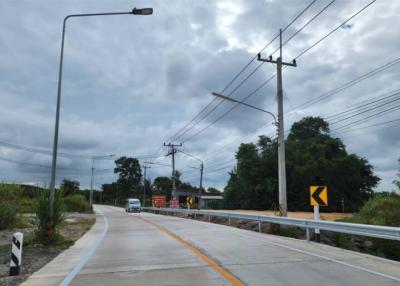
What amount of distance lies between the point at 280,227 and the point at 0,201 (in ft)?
50.2

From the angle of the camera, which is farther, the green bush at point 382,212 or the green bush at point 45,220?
the green bush at point 382,212

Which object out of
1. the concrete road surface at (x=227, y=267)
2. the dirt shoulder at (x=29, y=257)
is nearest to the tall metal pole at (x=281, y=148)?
the concrete road surface at (x=227, y=267)

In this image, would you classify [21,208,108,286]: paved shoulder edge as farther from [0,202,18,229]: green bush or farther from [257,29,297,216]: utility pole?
[257,29,297,216]: utility pole

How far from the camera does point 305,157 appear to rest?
70.6 meters

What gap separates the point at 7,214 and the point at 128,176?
136 metres

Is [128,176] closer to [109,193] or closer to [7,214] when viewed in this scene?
[109,193]

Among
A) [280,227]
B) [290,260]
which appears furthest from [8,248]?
[280,227]

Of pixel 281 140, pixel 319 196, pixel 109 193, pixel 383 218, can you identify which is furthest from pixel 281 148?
pixel 109 193

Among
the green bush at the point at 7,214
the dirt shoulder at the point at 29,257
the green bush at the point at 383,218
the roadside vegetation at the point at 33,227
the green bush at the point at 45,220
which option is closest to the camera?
the dirt shoulder at the point at 29,257

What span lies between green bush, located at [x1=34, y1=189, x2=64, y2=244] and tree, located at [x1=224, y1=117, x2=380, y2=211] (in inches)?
2111

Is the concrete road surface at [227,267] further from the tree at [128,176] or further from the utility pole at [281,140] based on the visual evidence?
the tree at [128,176]

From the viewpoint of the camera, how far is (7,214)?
25.1 m

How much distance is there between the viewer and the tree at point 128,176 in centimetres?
15700

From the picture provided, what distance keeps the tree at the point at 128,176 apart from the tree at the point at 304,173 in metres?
81.1
